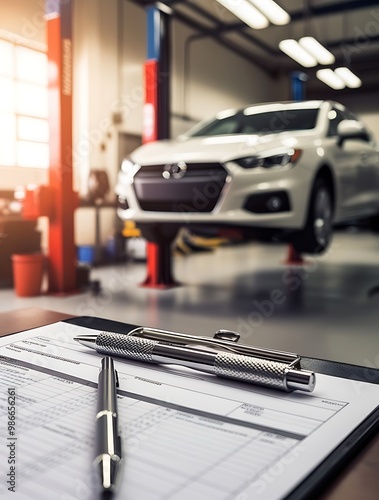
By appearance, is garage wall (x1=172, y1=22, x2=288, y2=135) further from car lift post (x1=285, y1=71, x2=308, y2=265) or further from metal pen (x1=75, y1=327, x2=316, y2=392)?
metal pen (x1=75, y1=327, x2=316, y2=392)

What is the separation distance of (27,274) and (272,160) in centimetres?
188

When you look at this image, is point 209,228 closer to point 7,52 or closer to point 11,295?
point 11,295

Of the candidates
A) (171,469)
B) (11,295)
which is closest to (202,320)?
(11,295)

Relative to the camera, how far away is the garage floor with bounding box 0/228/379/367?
254 cm

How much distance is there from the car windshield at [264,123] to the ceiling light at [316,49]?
80.5 inches

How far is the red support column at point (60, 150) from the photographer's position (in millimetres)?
3688

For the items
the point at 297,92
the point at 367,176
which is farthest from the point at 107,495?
the point at 297,92

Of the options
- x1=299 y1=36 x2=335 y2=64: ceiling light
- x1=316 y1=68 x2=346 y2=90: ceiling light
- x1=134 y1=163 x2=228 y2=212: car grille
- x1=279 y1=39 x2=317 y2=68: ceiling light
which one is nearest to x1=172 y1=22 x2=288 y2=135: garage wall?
x1=316 y1=68 x2=346 y2=90: ceiling light

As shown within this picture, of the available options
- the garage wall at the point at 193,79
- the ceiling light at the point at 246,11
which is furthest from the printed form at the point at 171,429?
the garage wall at the point at 193,79

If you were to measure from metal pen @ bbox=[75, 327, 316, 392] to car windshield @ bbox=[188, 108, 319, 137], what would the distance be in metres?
2.94

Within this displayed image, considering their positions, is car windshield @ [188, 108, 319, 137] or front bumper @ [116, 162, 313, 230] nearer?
front bumper @ [116, 162, 313, 230]

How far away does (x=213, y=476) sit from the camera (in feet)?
1.04

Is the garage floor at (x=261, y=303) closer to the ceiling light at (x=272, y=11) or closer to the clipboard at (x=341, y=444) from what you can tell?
the clipboard at (x=341, y=444)

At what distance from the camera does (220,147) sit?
3049 millimetres
